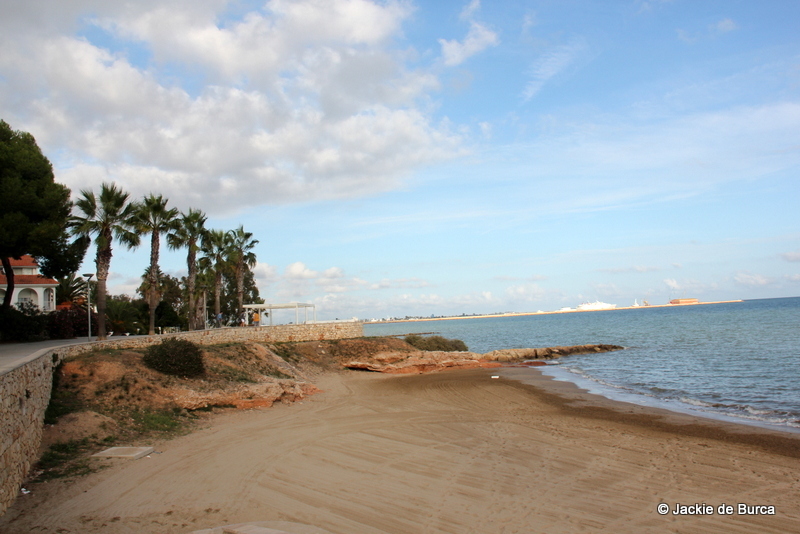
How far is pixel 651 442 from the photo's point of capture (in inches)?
525

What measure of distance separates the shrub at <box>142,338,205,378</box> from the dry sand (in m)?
3.20

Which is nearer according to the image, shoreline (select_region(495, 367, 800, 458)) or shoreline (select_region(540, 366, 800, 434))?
shoreline (select_region(495, 367, 800, 458))

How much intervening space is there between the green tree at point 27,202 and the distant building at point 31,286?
530 inches

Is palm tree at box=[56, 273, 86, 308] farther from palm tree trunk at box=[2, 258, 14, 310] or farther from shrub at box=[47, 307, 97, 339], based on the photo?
palm tree trunk at box=[2, 258, 14, 310]

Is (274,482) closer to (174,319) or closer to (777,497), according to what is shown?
(777,497)

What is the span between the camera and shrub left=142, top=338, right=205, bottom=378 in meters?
18.0

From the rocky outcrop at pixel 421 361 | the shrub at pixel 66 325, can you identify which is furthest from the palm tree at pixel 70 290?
the rocky outcrop at pixel 421 361

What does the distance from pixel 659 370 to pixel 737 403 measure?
12411 mm

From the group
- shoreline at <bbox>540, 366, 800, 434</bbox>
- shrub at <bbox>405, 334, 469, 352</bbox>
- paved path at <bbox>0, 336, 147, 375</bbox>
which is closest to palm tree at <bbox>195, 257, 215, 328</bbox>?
shrub at <bbox>405, 334, 469, 352</bbox>

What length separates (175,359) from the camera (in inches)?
720

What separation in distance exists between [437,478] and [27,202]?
22.4 metres

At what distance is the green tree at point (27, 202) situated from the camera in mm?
21938

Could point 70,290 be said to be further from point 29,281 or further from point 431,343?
point 431,343

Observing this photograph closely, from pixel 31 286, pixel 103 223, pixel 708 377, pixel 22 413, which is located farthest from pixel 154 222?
pixel 708 377
